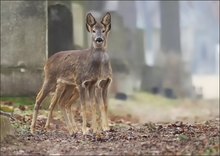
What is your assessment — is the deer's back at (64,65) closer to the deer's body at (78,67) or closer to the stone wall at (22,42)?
the deer's body at (78,67)

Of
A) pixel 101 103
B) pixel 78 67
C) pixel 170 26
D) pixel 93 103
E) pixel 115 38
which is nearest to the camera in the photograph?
pixel 93 103

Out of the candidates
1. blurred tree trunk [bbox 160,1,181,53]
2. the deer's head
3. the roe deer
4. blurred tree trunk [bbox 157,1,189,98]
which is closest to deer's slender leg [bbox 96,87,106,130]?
the roe deer

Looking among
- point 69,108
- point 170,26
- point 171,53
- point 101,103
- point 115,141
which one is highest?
point 170,26

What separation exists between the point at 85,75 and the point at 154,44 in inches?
488

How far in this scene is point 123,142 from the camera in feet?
36.1

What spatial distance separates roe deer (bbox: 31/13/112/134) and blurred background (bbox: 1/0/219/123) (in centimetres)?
560

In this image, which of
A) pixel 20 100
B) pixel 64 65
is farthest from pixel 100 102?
pixel 20 100

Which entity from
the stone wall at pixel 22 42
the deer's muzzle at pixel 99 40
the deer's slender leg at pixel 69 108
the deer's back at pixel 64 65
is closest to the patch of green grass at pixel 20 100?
the stone wall at pixel 22 42

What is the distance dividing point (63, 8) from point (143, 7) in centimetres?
622

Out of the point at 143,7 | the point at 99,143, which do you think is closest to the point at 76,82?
the point at 99,143

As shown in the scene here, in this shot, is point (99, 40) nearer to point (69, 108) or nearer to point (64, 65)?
point (64, 65)

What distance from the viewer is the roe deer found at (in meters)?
12.2

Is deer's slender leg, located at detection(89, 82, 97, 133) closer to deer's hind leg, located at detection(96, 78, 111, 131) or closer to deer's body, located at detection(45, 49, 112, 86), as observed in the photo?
deer's body, located at detection(45, 49, 112, 86)

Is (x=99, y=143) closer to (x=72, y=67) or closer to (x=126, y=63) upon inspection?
(x=72, y=67)
